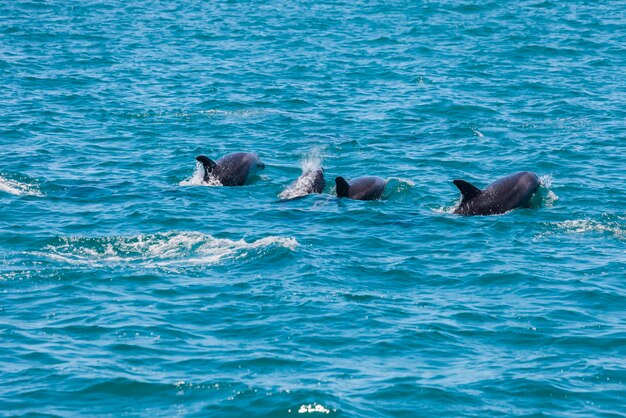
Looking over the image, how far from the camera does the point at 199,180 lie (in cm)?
3516

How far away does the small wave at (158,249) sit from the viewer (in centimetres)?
2686

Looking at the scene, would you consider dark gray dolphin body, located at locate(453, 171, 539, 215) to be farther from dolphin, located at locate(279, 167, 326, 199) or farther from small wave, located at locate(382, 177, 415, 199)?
dolphin, located at locate(279, 167, 326, 199)

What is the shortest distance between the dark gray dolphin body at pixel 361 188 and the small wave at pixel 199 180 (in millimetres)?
4211

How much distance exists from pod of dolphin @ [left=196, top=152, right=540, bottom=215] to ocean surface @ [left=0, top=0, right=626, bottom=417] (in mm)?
436

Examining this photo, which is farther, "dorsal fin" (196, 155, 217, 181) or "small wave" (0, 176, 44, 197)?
"dorsal fin" (196, 155, 217, 181)

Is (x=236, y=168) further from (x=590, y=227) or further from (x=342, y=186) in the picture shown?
(x=590, y=227)

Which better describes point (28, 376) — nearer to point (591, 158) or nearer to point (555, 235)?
point (555, 235)

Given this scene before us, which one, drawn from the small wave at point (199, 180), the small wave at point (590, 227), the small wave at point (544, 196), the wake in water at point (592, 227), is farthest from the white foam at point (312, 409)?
the small wave at point (199, 180)

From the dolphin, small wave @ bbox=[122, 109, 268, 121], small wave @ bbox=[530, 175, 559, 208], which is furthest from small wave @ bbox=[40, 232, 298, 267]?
small wave @ bbox=[122, 109, 268, 121]

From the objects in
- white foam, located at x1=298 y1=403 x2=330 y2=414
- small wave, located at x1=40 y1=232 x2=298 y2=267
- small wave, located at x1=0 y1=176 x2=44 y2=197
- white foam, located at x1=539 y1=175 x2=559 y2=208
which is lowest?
white foam, located at x1=539 y1=175 x2=559 y2=208

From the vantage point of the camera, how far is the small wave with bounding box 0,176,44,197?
108 feet

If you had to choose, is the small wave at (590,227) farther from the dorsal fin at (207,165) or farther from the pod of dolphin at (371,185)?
the dorsal fin at (207,165)

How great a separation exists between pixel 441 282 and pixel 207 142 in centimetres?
1653

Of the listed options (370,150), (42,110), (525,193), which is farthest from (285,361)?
(42,110)
